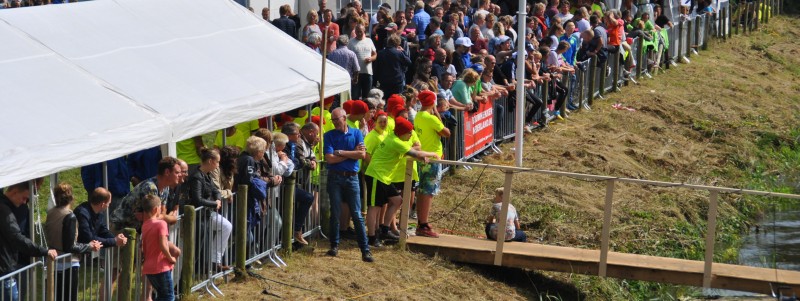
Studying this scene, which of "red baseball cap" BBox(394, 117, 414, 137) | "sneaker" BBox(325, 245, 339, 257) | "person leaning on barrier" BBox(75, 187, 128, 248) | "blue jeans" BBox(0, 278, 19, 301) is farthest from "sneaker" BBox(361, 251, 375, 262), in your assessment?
"blue jeans" BBox(0, 278, 19, 301)

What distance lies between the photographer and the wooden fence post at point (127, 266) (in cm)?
1158

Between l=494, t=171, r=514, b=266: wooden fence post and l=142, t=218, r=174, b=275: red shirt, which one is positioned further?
l=494, t=171, r=514, b=266: wooden fence post

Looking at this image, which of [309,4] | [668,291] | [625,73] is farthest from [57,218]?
[625,73]

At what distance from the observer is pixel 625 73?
2811cm

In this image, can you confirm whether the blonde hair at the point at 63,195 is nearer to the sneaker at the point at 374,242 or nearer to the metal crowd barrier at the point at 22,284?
the metal crowd barrier at the point at 22,284

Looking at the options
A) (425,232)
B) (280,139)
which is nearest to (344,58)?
(425,232)

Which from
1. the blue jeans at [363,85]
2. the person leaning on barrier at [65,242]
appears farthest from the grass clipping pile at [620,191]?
the blue jeans at [363,85]

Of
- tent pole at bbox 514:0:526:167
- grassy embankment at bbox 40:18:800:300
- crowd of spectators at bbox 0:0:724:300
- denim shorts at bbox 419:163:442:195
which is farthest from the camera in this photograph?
tent pole at bbox 514:0:526:167

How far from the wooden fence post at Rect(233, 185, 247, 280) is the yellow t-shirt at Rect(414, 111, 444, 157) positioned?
3.33 meters

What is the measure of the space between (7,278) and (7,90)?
246 centimetres

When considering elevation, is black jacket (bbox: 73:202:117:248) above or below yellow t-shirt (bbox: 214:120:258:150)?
above

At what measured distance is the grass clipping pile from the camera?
576 inches

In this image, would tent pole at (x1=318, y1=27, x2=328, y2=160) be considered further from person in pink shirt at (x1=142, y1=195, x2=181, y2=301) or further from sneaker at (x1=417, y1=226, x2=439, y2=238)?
person in pink shirt at (x1=142, y1=195, x2=181, y2=301)

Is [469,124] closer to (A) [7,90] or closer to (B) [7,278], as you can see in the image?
(A) [7,90]
